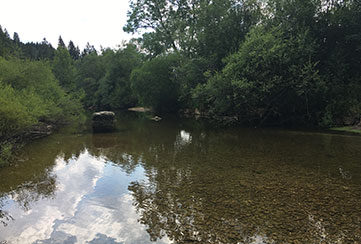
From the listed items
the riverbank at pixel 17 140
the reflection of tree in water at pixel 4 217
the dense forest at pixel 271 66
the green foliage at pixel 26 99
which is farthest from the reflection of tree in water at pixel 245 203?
the dense forest at pixel 271 66

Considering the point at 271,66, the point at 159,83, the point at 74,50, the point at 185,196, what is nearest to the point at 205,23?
the point at 271,66

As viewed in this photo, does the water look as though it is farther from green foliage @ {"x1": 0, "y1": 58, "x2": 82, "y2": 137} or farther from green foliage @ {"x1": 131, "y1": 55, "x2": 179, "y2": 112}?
green foliage @ {"x1": 131, "y1": 55, "x2": 179, "y2": 112}

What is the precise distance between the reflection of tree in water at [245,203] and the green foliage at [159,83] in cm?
3174

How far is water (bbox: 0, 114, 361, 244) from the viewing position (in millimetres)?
5406

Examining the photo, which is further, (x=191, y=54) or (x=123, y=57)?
(x=123, y=57)

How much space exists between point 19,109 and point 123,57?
48814mm

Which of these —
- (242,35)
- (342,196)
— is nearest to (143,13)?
(242,35)

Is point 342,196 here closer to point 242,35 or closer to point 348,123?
point 348,123

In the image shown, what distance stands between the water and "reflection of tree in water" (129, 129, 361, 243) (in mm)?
23

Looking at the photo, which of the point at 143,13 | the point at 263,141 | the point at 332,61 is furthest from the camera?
the point at 143,13

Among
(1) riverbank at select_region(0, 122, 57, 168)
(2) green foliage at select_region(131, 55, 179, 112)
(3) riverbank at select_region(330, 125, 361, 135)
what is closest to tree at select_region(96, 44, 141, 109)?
(2) green foliage at select_region(131, 55, 179, 112)

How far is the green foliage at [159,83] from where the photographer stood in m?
41.9

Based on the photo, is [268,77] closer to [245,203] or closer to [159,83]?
[245,203]

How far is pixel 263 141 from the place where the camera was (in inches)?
632
